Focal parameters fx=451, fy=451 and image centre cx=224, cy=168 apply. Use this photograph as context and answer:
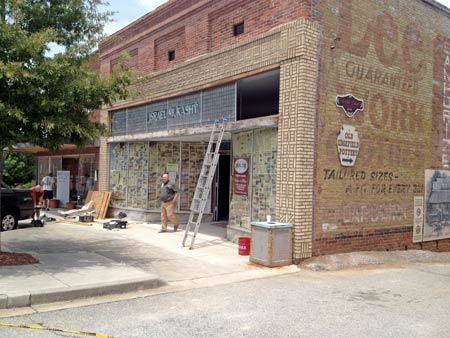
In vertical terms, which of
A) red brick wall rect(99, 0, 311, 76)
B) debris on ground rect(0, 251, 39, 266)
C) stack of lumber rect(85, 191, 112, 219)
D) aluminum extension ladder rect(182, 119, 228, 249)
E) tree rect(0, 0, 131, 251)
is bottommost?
debris on ground rect(0, 251, 39, 266)

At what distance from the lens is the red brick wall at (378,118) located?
10.0 meters

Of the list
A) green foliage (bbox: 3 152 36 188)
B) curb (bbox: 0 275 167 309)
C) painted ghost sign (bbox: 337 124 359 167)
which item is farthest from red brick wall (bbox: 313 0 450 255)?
green foliage (bbox: 3 152 36 188)

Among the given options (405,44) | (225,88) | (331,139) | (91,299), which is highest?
(405,44)

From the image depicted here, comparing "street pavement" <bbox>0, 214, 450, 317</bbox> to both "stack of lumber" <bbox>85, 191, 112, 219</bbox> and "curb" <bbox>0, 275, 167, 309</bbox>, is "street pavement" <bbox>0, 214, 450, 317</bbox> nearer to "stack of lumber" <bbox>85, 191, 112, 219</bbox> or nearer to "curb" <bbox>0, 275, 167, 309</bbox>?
"curb" <bbox>0, 275, 167, 309</bbox>

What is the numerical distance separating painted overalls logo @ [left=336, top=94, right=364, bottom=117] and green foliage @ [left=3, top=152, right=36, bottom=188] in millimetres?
24126

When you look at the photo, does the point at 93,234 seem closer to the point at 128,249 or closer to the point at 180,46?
the point at 128,249

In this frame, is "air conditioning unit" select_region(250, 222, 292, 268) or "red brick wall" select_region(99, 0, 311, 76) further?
"red brick wall" select_region(99, 0, 311, 76)

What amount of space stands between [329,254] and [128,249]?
4.68 metres

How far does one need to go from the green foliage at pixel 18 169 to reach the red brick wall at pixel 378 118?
78.9 ft

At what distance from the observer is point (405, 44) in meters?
11.8

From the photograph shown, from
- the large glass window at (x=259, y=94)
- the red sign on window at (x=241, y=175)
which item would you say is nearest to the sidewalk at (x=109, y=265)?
the red sign on window at (x=241, y=175)

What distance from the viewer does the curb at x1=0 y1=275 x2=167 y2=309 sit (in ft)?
20.1

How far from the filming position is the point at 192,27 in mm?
Answer: 13266

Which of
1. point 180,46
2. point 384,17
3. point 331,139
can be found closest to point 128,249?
point 331,139
